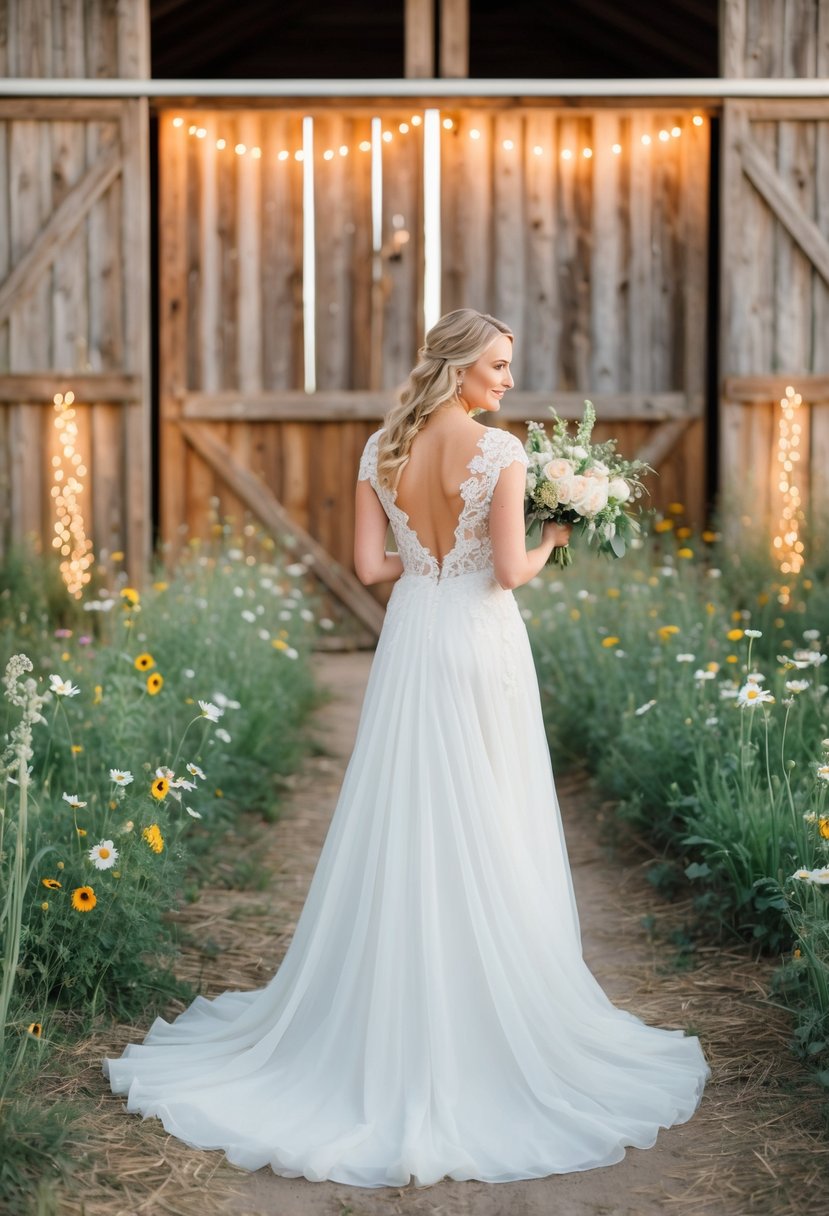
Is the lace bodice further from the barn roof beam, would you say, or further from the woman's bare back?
the barn roof beam

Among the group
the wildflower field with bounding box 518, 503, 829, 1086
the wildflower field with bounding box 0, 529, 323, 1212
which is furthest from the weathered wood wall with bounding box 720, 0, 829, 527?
the wildflower field with bounding box 0, 529, 323, 1212

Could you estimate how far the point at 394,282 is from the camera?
366 inches

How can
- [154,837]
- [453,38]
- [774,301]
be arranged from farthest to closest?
[774,301]
[453,38]
[154,837]

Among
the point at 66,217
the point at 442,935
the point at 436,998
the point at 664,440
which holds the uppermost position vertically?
the point at 66,217

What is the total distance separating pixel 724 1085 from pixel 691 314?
6.91 meters

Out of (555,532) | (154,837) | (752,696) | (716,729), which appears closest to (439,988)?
(154,837)

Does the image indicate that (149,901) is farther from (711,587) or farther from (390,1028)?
(711,587)

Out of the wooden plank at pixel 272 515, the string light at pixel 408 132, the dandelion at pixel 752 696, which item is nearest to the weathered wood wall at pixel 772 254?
the string light at pixel 408 132

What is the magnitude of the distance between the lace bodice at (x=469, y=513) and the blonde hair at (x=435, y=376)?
0.06 meters

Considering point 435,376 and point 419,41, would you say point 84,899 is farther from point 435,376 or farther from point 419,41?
point 419,41

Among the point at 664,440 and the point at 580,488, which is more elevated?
the point at 664,440

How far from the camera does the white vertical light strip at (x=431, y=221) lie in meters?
9.14

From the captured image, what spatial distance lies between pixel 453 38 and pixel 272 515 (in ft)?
11.2

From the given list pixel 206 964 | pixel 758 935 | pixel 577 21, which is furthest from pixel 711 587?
pixel 577 21
